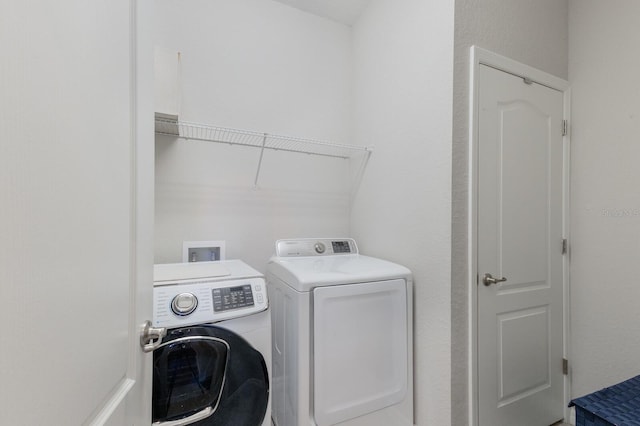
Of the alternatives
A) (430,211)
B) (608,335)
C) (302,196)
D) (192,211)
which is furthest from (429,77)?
(608,335)

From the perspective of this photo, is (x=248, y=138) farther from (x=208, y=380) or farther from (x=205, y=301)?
(x=208, y=380)

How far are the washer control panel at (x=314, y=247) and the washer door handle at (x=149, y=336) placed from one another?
1.10 meters

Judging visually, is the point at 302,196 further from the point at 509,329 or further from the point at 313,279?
the point at 509,329

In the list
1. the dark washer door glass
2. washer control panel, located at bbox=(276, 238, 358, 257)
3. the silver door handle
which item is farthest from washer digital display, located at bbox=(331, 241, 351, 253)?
the dark washer door glass

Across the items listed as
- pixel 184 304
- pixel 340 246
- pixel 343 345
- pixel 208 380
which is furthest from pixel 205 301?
pixel 340 246

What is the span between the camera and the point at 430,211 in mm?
1476

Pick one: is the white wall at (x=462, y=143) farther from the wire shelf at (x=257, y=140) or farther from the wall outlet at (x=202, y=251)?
the wall outlet at (x=202, y=251)

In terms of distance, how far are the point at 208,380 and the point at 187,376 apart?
0.09 meters

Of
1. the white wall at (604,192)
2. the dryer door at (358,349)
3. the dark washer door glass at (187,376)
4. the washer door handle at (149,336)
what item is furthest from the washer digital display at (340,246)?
the white wall at (604,192)

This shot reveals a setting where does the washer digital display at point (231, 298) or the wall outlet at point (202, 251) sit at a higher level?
the wall outlet at point (202, 251)

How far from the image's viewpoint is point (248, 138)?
198 centimetres

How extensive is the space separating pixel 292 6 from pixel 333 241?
6.30 ft

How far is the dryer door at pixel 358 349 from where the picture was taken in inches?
50.5

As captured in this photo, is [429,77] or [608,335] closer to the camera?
[429,77]
